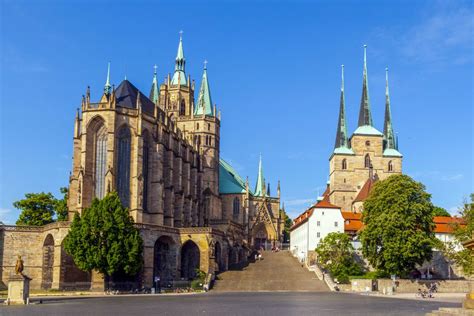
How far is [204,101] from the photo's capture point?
123938 mm

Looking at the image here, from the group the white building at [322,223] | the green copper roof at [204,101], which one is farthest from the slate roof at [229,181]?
the white building at [322,223]

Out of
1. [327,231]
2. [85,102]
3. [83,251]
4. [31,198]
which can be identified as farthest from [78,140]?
[327,231]

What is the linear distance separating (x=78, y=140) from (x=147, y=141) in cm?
812

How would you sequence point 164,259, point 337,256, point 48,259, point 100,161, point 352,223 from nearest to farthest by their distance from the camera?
point 48,259 → point 164,259 → point 100,161 → point 337,256 → point 352,223

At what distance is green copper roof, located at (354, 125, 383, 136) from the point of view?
12112cm

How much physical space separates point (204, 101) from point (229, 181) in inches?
608

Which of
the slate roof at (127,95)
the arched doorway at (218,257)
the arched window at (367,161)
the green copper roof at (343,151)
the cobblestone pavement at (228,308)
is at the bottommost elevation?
the cobblestone pavement at (228,308)

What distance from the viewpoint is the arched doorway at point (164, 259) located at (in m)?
74.6

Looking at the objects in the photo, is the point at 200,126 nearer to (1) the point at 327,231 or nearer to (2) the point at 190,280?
(1) the point at 327,231

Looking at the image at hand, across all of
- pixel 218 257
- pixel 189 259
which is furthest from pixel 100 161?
pixel 218 257

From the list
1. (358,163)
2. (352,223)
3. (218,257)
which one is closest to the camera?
(218,257)

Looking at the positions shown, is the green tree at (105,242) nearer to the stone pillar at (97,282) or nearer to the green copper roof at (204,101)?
the stone pillar at (97,282)

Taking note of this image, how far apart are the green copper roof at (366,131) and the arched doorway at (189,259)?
168ft

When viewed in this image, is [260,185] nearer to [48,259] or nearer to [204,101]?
[204,101]
